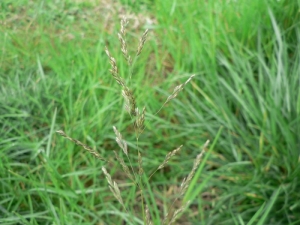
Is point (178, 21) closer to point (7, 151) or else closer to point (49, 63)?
point (49, 63)

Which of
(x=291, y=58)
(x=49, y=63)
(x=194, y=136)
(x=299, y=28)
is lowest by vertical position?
(x=194, y=136)

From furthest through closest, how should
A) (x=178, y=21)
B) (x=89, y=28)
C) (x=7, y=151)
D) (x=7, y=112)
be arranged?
1. (x=89, y=28)
2. (x=178, y=21)
3. (x=7, y=112)
4. (x=7, y=151)

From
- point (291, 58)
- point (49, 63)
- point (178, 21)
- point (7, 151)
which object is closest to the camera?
point (7, 151)

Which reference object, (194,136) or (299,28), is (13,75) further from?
(299,28)

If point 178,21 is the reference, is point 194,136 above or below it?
below

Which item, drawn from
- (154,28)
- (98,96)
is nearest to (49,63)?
(98,96)

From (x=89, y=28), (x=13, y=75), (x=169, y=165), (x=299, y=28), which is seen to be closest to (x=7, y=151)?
(x=13, y=75)

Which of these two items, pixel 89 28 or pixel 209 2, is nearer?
pixel 209 2
